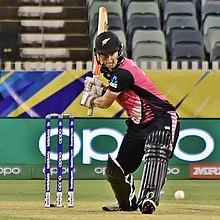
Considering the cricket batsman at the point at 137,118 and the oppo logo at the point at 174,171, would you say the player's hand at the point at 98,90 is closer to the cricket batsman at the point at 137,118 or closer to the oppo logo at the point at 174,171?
the cricket batsman at the point at 137,118

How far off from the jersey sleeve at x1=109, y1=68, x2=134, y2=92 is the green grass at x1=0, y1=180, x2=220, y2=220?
119 centimetres

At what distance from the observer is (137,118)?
10.2 m

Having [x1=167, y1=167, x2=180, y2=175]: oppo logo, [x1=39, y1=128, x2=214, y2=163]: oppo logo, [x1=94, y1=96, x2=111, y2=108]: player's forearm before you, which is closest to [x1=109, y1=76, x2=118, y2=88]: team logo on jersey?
[x1=94, y1=96, x2=111, y2=108]: player's forearm

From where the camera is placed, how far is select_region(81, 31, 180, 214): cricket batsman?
9945 mm

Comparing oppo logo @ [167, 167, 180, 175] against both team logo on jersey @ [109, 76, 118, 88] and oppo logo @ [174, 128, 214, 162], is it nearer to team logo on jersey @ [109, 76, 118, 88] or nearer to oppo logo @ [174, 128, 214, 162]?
oppo logo @ [174, 128, 214, 162]

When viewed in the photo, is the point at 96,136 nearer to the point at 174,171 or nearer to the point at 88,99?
the point at 174,171

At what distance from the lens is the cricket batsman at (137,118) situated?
9945 mm

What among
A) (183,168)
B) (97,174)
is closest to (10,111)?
(97,174)

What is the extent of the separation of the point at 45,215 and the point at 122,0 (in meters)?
13.5

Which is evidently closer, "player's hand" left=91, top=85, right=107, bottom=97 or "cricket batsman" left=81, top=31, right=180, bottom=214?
"cricket batsman" left=81, top=31, right=180, bottom=214

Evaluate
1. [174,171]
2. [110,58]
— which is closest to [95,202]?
[110,58]

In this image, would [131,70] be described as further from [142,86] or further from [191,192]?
[191,192]

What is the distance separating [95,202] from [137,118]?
2.61m

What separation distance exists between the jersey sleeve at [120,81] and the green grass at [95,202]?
1186mm
